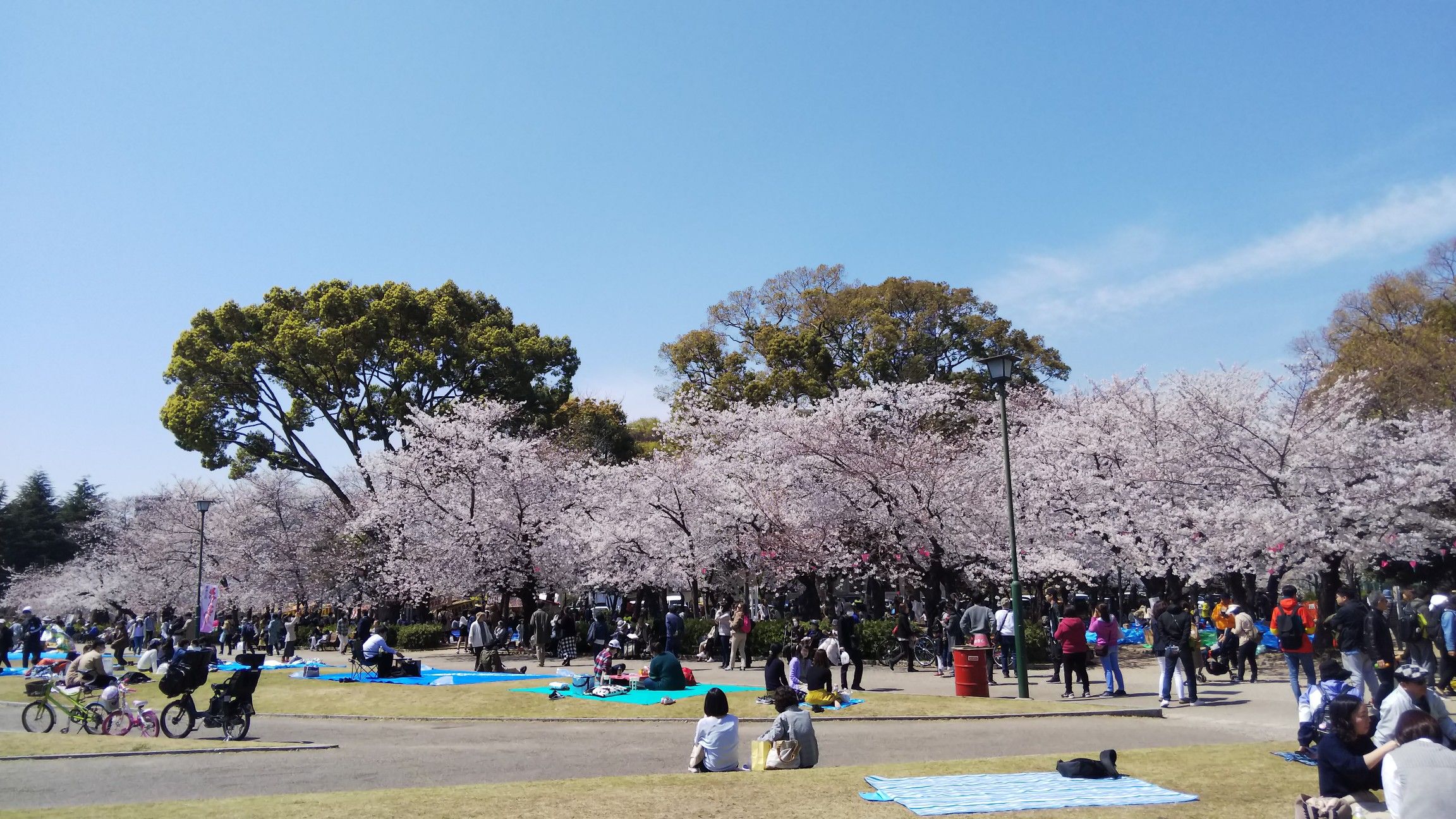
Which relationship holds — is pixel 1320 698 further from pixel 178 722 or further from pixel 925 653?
pixel 178 722

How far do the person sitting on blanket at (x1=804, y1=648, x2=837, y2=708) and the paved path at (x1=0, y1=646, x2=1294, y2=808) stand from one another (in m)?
0.69

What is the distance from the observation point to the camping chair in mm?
23156

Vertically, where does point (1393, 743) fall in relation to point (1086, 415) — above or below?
below

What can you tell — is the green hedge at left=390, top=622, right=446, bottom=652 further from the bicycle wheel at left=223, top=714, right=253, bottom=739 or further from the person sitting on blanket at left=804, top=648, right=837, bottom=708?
the person sitting on blanket at left=804, top=648, right=837, bottom=708

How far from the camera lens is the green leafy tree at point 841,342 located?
4550cm

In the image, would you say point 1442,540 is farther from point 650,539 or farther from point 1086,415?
point 650,539

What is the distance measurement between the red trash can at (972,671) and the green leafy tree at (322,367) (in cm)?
2858

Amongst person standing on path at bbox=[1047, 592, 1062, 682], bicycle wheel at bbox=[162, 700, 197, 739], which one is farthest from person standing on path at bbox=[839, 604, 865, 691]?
bicycle wheel at bbox=[162, 700, 197, 739]

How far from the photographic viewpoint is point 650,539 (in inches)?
1187

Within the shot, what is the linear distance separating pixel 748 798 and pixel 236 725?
31.2ft

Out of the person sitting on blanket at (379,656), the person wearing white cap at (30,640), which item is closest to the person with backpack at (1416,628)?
the person sitting on blanket at (379,656)

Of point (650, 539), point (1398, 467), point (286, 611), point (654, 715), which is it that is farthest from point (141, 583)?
point (1398, 467)

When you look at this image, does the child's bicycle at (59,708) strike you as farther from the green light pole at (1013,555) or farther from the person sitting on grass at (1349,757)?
the person sitting on grass at (1349,757)

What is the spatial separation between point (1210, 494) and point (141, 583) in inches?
1916
